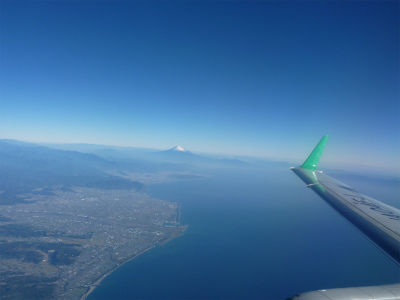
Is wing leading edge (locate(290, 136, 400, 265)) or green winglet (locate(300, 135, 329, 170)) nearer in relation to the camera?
wing leading edge (locate(290, 136, 400, 265))

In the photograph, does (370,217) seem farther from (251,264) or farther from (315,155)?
(251,264)

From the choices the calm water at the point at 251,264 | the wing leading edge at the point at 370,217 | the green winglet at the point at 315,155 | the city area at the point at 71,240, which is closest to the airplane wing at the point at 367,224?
the wing leading edge at the point at 370,217

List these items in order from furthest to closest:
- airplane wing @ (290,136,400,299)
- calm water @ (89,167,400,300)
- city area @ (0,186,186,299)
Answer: city area @ (0,186,186,299) → calm water @ (89,167,400,300) → airplane wing @ (290,136,400,299)

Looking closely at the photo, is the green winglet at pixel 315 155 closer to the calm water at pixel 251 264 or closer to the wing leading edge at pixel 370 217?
the wing leading edge at pixel 370 217

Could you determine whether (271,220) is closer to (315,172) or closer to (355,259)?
(355,259)

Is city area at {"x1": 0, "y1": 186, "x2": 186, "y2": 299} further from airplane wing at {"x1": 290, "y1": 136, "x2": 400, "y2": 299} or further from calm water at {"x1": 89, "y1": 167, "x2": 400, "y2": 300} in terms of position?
airplane wing at {"x1": 290, "y1": 136, "x2": 400, "y2": 299}

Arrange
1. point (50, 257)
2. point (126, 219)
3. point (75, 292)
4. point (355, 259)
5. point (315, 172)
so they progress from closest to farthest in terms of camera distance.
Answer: point (315, 172)
point (75, 292)
point (355, 259)
point (50, 257)
point (126, 219)

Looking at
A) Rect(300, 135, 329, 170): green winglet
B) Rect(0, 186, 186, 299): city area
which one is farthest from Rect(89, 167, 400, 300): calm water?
Rect(300, 135, 329, 170): green winglet

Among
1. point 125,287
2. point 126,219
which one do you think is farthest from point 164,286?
point 126,219
